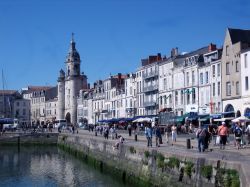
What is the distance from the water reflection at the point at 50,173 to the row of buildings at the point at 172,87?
1803cm

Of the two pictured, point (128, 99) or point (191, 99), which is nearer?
point (191, 99)

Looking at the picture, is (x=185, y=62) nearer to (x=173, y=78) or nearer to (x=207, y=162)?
(x=173, y=78)

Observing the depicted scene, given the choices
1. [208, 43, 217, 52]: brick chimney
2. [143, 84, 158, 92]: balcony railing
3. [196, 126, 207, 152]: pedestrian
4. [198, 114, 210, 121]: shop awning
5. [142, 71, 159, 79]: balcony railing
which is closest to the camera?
[196, 126, 207, 152]: pedestrian

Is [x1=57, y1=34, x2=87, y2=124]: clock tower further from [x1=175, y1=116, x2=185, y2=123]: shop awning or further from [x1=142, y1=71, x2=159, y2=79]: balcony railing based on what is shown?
[x1=175, y1=116, x2=185, y2=123]: shop awning

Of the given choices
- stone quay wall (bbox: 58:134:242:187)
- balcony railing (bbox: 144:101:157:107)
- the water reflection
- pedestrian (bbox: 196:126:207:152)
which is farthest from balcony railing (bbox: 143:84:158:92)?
pedestrian (bbox: 196:126:207:152)

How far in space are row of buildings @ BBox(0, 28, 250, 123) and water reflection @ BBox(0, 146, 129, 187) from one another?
1803 centimetres

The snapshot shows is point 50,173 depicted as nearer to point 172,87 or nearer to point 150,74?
point 172,87

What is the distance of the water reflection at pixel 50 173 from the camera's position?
109 ft

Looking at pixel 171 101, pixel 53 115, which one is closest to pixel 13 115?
pixel 53 115

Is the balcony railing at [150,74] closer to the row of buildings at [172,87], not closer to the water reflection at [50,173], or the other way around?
the row of buildings at [172,87]

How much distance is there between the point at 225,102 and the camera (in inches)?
2247

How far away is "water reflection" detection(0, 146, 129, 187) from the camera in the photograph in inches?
1303

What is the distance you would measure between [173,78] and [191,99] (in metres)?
6.43

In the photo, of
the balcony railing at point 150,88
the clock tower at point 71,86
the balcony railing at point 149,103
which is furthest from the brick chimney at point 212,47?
the clock tower at point 71,86
